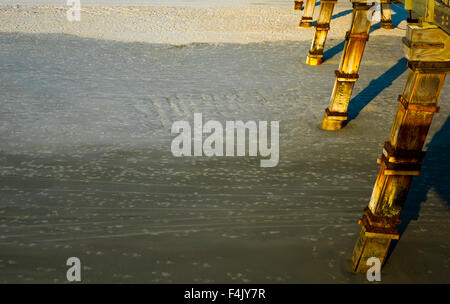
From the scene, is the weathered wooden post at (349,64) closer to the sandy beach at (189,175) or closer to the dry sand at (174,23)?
the sandy beach at (189,175)

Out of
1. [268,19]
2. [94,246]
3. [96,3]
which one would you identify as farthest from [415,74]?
[96,3]

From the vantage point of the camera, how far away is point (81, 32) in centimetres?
1262

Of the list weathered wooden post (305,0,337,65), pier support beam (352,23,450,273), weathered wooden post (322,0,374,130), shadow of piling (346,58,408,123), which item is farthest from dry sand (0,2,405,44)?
pier support beam (352,23,450,273)

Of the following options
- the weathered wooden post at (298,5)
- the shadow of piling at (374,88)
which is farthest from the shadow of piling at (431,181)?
the weathered wooden post at (298,5)

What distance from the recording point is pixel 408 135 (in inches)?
128

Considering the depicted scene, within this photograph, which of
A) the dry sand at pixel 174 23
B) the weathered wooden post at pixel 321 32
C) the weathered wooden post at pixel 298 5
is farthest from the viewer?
the weathered wooden post at pixel 298 5

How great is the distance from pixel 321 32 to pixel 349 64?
3648 millimetres

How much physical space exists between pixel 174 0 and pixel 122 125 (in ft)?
39.0

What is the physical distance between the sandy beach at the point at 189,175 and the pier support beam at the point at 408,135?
1.24 feet

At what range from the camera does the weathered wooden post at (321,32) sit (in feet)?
31.1

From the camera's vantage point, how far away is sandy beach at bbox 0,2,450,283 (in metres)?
3.86

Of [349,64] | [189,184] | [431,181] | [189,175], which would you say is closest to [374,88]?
[349,64]

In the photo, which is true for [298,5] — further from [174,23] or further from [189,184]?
[189,184]

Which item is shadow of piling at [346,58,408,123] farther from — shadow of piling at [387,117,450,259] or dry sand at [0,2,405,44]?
dry sand at [0,2,405,44]
